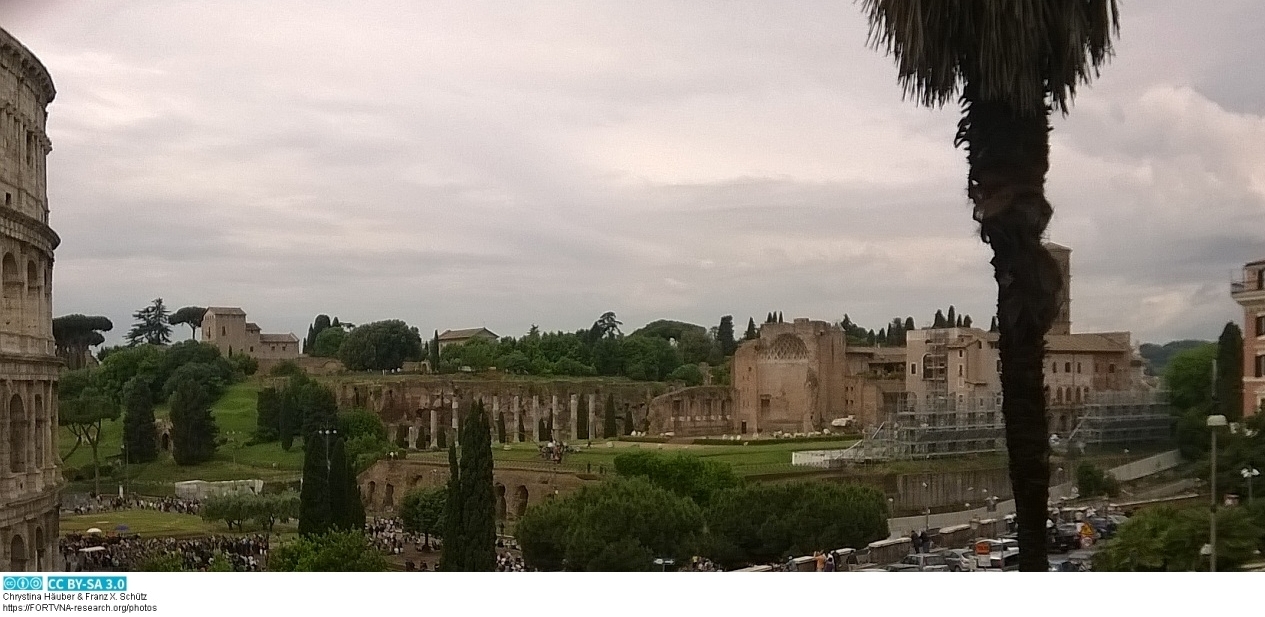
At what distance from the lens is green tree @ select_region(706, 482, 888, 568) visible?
27.6ft

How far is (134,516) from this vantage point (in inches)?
331

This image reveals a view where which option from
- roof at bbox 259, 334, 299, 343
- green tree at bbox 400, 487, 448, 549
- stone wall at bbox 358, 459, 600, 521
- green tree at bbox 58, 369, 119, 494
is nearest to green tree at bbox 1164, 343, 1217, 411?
stone wall at bbox 358, 459, 600, 521

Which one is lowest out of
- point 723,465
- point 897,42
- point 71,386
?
point 723,465

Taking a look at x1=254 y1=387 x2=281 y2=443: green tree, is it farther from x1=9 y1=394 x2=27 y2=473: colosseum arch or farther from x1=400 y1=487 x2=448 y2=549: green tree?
x1=9 y1=394 x2=27 y2=473: colosseum arch

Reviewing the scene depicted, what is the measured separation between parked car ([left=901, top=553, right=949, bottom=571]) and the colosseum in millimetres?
6536

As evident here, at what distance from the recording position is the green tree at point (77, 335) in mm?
8469

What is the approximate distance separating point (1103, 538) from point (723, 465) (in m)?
2.99

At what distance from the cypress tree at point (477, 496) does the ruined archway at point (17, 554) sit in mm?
3494

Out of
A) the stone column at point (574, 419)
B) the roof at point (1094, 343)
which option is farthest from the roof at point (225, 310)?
the roof at point (1094, 343)

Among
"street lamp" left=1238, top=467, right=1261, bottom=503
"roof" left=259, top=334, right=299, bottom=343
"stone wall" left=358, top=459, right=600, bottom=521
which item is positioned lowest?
"stone wall" left=358, top=459, right=600, bottom=521
